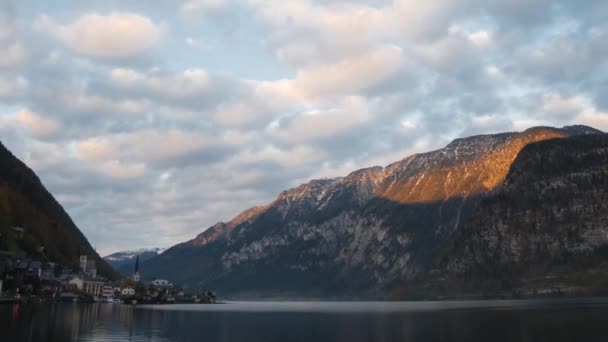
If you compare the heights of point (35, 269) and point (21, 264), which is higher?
point (21, 264)

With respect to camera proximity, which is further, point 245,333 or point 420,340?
point 245,333

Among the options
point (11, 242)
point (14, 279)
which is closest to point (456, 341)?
point (14, 279)

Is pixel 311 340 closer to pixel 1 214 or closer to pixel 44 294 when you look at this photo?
pixel 44 294

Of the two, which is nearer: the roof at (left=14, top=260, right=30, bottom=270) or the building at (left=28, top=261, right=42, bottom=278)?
the roof at (left=14, top=260, right=30, bottom=270)

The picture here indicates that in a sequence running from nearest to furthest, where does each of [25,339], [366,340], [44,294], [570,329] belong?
[25,339] → [366,340] → [570,329] → [44,294]

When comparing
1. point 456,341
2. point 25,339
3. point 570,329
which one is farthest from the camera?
point 570,329

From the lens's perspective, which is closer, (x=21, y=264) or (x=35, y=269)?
(x=21, y=264)

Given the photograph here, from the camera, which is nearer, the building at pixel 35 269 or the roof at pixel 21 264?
the roof at pixel 21 264

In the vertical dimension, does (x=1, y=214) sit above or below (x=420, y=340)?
above

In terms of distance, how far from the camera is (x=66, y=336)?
60656 mm

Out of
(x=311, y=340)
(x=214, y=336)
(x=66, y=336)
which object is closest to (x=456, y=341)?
(x=311, y=340)

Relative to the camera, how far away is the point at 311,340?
65188 millimetres

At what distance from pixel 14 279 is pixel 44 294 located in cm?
2797

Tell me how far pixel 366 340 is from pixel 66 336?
3227 cm
